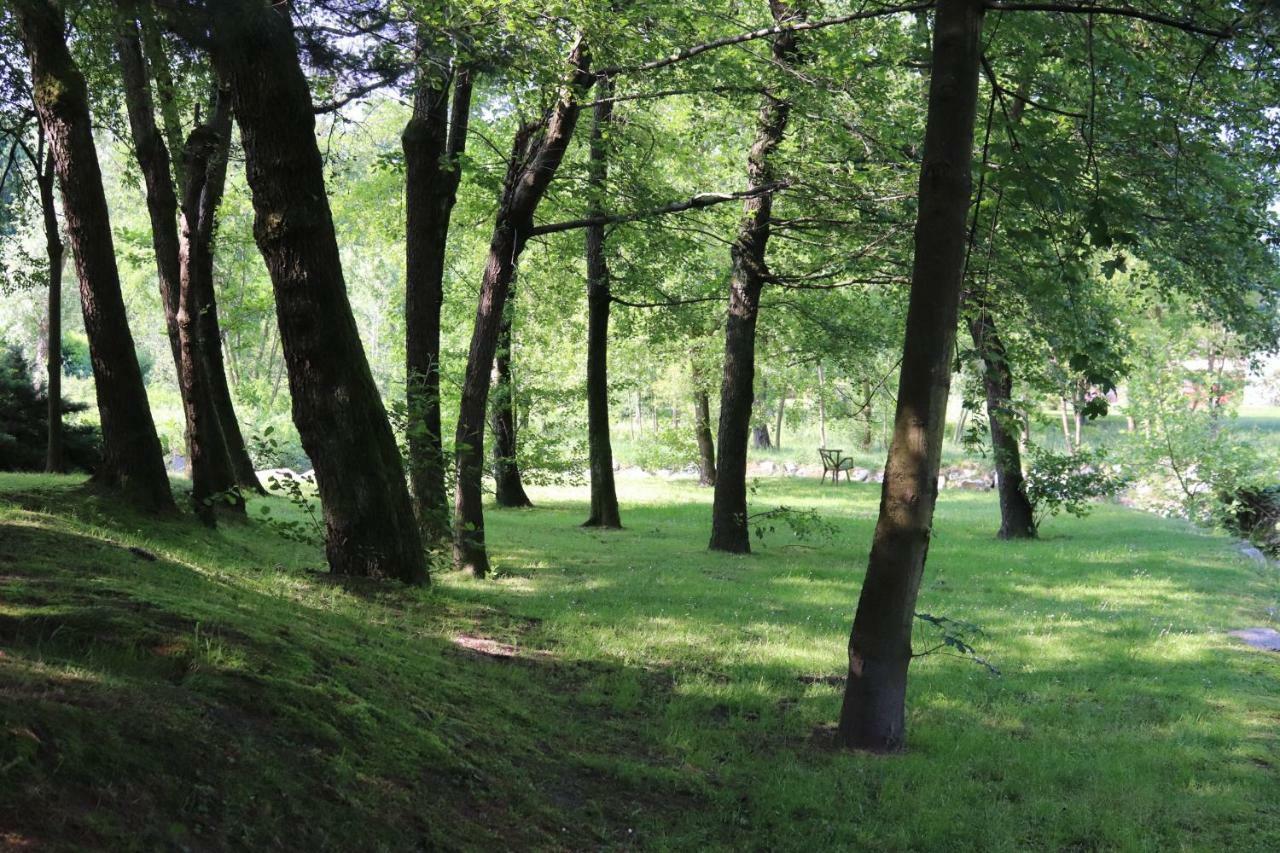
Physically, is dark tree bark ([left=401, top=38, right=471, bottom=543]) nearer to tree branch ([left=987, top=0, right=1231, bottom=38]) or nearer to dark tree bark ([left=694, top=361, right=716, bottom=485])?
tree branch ([left=987, top=0, right=1231, bottom=38])

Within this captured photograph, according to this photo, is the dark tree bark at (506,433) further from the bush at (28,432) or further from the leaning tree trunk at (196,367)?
the leaning tree trunk at (196,367)

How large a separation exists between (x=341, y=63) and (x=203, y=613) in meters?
5.06

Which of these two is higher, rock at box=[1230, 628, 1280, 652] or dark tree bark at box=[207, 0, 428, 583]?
dark tree bark at box=[207, 0, 428, 583]

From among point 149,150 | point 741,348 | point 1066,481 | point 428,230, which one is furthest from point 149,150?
point 1066,481

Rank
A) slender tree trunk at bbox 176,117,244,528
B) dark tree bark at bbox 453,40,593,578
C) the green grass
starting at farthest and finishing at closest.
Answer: dark tree bark at bbox 453,40,593,578 → slender tree trunk at bbox 176,117,244,528 → the green grass

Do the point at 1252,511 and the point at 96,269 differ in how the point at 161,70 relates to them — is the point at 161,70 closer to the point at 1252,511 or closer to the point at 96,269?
the point at 96,269

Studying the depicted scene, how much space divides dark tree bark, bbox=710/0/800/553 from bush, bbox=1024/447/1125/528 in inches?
244

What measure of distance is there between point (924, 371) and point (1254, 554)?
16842 mm

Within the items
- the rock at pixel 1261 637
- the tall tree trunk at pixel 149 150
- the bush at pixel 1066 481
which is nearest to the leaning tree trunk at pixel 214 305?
the tall tree trunk at pixel 149 150

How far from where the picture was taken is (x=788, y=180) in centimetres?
1340

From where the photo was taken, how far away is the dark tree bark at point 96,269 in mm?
8953

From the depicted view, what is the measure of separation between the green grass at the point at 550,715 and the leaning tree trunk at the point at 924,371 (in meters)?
0.69

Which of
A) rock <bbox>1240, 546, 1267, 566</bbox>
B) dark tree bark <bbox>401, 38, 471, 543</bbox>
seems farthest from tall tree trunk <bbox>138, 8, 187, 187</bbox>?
rock <bbox>1240, 546, 1267, 566</bbox>

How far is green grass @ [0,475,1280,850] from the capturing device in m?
3.41
